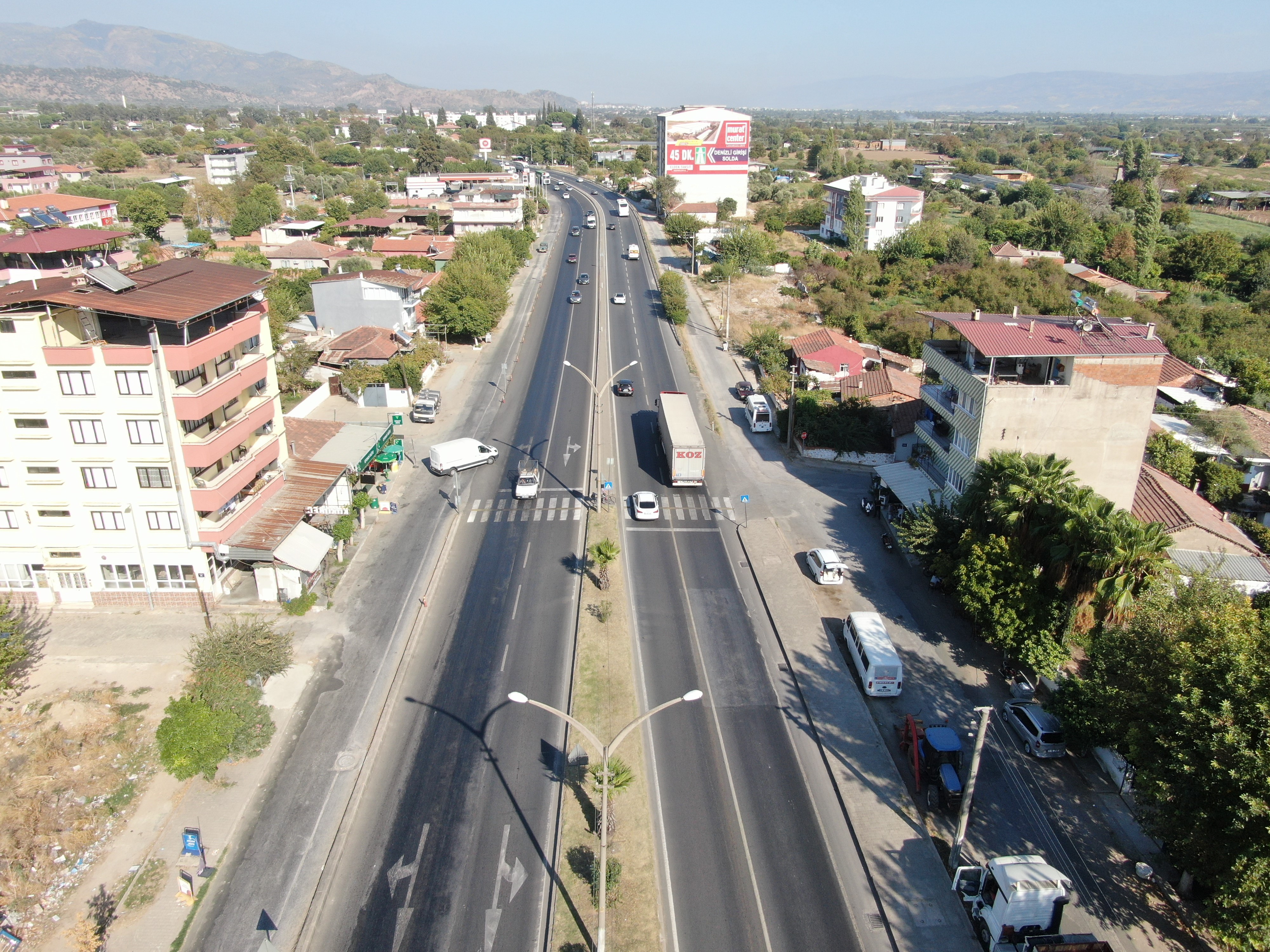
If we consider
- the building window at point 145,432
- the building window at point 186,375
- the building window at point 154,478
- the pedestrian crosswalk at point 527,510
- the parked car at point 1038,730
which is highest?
the building window at point 186,375

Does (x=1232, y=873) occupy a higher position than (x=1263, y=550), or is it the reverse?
(x=1232, y=873)

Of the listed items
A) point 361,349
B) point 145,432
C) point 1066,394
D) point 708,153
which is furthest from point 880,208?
point 145,432

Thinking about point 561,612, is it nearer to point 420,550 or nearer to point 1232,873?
point 420,550

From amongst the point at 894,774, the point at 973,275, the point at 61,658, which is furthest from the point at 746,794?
the point at 973,275

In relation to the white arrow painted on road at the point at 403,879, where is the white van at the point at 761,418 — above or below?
above

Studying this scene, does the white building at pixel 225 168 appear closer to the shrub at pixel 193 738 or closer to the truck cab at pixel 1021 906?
the shrub at pixel 193 738

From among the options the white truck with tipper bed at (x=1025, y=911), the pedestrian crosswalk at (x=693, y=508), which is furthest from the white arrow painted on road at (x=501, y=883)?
the pedestrian crosswalk at (x=693, y=508)

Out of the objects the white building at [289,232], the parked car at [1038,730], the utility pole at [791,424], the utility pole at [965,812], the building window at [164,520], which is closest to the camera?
the utility pole at [965,812]
